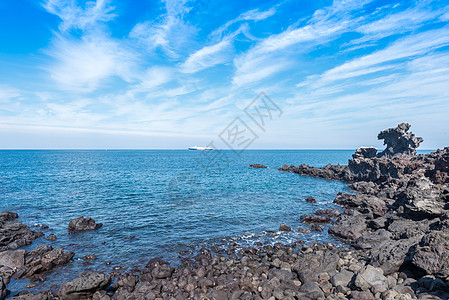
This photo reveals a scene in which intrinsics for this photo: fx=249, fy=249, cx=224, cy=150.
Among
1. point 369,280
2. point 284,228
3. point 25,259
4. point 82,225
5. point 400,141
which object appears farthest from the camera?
point 400,141

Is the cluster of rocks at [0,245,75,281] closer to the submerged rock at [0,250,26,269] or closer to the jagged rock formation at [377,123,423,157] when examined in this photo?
the submerged rock at [0,250,26,269]

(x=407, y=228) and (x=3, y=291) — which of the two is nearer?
(x=3, y=291)

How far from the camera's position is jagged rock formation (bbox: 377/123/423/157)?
73438 millimetres

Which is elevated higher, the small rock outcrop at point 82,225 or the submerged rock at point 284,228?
the small rock outcrop at point 82,225

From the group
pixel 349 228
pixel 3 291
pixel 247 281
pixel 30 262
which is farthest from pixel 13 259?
pixel 349 228

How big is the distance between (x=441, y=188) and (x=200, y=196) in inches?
1272

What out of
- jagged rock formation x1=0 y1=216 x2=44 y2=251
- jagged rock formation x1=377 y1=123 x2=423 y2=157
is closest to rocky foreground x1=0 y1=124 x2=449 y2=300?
jagged rock formation x1=0 y1=216 x2=44 y2=251

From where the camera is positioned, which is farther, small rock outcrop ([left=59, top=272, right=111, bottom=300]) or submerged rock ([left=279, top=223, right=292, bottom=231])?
submerged rock ([left=279, top=223, right=292, bottom=231])

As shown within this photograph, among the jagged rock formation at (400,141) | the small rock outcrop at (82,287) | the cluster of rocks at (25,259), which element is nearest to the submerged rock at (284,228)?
the small rock outcrop at (82,287)

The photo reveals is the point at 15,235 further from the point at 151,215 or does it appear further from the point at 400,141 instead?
the point at 400,141

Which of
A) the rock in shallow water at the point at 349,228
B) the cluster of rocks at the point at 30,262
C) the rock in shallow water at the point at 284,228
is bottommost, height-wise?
the rock in shallow water at the point at 284,228

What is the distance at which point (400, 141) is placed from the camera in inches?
2982

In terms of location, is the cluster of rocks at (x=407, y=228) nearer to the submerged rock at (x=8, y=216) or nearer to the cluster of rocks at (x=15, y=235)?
the cluster of rocks at (x=15, y=235)

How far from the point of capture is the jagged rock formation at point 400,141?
73.4 m
